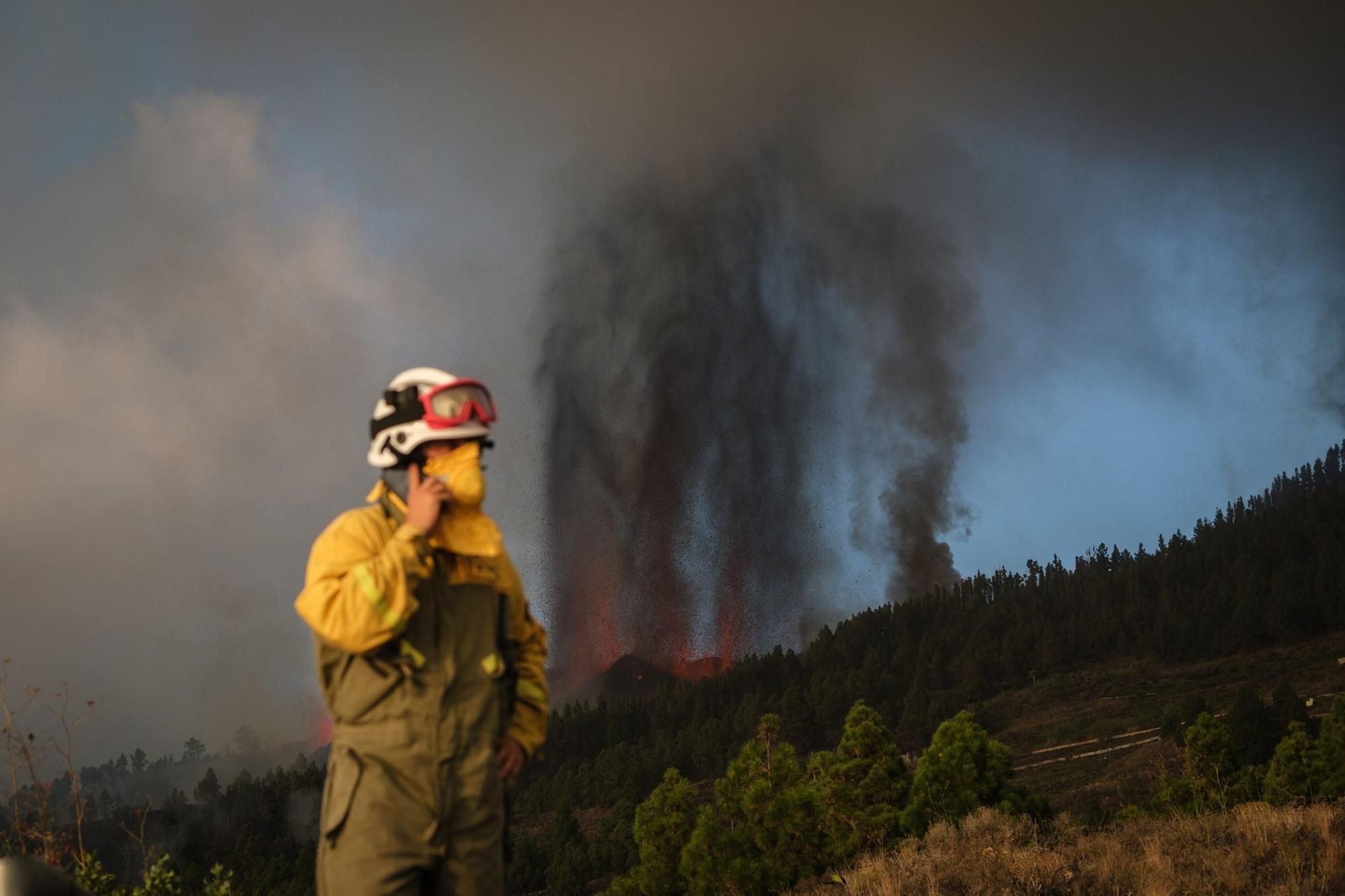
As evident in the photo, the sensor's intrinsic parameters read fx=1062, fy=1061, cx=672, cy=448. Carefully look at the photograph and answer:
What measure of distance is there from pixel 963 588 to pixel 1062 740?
83.4 m

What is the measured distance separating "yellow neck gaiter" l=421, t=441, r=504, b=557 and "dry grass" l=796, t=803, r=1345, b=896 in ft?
22.9

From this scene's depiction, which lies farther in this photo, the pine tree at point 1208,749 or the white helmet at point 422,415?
the pine tree at point 1208,749

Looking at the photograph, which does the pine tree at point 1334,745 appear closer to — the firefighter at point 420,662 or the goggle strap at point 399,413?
the firefighter at point 420,662

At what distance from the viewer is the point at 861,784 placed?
31.9 meters

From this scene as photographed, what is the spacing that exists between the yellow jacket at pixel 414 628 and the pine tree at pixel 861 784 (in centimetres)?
2622

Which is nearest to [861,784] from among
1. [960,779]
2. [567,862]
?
[960,779]

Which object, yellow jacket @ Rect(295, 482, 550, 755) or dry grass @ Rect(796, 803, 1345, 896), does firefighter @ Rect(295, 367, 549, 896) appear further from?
dry grass @ Rect(796, 803, 1345, 896)

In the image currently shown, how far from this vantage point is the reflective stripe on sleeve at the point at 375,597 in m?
4.23

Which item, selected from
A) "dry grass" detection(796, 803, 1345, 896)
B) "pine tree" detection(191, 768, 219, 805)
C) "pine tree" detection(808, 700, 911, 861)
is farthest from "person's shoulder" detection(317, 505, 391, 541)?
"pine tree" detection(191, 768, 219, 805)

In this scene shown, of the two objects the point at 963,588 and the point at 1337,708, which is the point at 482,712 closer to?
the point at 1337,708

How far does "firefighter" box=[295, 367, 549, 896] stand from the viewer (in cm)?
430

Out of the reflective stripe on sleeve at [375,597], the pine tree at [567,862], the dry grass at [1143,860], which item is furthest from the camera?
the pine tree at [567,862]

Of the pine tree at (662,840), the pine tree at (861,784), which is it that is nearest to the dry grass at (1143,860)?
the pine tree at (861,784)

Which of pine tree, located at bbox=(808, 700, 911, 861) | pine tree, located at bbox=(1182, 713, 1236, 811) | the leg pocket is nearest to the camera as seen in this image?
the leg pocket
